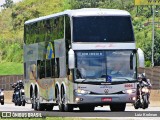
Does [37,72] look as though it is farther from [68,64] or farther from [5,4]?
[5,4]

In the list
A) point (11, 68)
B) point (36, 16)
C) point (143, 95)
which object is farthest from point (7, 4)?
point (143, 95)

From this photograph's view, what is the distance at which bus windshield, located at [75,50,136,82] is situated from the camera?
3225cm

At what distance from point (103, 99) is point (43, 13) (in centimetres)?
13767

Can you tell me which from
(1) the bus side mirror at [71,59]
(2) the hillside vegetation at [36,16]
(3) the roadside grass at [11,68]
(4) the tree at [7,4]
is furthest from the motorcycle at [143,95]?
(4) the tree at [7,4]

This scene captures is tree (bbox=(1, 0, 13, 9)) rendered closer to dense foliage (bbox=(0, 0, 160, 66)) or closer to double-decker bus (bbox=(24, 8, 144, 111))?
dense foliage (bbox=(0, 0, 160, 66))

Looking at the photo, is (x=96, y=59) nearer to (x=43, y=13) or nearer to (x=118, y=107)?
(x=118, y=107)

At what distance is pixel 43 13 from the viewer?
6663 inches

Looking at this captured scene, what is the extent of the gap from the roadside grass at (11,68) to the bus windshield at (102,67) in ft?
288

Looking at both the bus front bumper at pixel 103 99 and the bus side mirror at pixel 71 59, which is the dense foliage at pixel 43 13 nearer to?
the bus front bumper at pixel 103 99

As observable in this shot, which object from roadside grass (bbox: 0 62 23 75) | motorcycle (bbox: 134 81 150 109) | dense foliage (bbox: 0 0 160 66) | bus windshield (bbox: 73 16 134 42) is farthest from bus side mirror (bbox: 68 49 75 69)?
roadside grass (bbox: 0 62 23 75)

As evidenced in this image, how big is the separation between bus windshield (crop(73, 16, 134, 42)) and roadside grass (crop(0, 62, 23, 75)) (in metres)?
87.0

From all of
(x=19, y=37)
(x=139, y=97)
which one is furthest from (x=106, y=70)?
(x=19, y=37)

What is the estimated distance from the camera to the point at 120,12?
110 ft

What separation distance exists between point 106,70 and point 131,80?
109 centimetres
